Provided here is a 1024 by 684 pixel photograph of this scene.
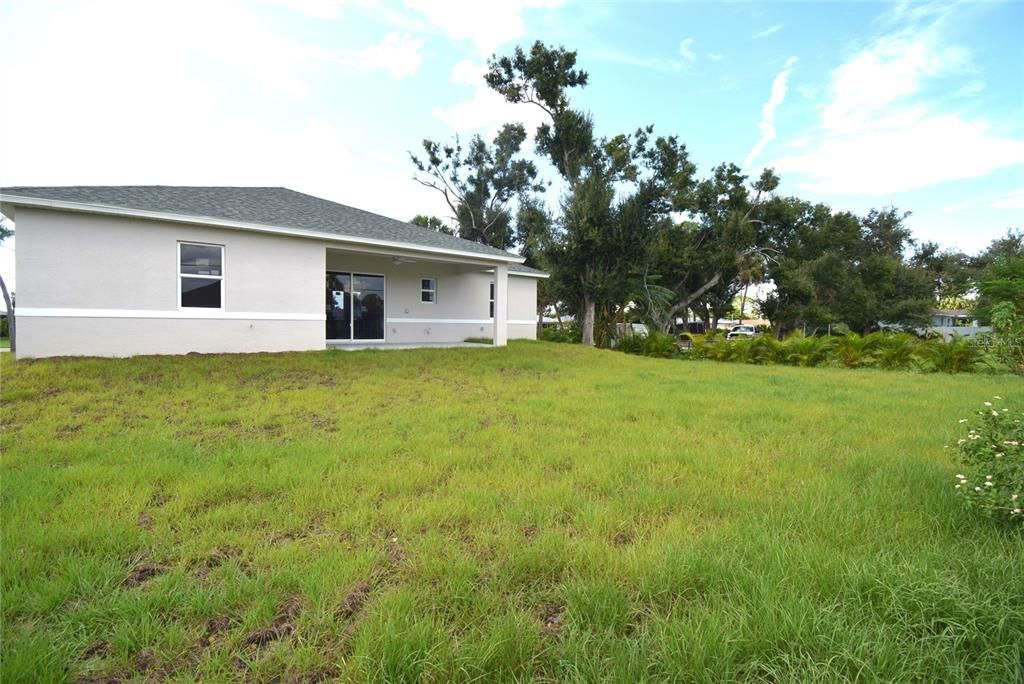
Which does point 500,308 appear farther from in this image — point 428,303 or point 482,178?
point 482,178

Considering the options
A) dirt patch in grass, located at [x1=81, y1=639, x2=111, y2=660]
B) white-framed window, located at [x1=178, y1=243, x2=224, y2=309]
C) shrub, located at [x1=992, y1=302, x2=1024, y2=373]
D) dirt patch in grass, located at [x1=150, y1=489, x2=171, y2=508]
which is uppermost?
white-framed window, located at [x1=178, y1=243, x2=224, y2=309]

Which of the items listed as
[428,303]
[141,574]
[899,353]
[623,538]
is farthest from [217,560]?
[899,353]

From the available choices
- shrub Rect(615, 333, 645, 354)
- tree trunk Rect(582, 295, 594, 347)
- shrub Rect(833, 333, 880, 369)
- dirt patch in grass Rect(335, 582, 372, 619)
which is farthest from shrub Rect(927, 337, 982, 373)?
dirt patch in grass Rect(335, 582, 372, 619)

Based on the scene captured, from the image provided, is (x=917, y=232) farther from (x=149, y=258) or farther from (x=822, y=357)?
(x=149, y=258)

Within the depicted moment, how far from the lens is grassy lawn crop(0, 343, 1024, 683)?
5.59 feet

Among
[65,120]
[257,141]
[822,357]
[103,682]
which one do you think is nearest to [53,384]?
[65,120]

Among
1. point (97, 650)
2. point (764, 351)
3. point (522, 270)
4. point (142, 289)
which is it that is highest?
point (522, 270)

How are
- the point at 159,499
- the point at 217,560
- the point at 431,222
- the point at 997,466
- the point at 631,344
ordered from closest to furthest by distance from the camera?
the point at 217,560 → the point at 997,466 → the point at 159,499 → the point at 631,344 → the point at 431,222

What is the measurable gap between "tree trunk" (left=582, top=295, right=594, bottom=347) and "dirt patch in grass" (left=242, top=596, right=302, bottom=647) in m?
17.8

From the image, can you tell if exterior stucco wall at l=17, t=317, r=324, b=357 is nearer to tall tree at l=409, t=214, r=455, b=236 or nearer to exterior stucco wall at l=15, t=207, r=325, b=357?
exterior stucco wall at l=15, t=207, r=325, b=357

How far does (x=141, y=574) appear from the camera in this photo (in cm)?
228

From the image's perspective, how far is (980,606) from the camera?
1830 mm

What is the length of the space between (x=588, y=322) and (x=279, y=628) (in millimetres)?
18184

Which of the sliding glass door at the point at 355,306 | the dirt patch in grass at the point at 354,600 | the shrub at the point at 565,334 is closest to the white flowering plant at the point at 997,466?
the dirt patch in grass at the point at 354,600
